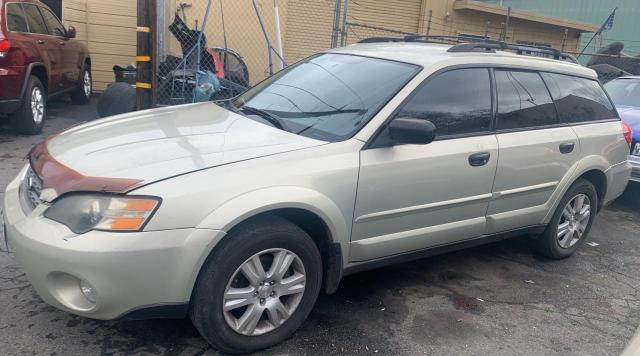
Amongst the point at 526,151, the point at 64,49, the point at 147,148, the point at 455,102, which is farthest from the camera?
the point at 64,49

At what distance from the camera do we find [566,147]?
4.32 m

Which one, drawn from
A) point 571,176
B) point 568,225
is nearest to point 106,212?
point 571,176

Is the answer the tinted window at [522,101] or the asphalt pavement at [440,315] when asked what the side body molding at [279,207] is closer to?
the asphalt pavement at [440,315]

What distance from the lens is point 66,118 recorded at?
886cm

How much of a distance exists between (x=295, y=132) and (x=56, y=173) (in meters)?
1.33

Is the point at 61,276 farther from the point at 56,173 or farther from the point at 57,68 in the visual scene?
the point at 57,68

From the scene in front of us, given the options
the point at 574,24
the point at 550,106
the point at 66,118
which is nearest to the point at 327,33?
the point at 66,118

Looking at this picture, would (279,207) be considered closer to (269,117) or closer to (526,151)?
(269,117)

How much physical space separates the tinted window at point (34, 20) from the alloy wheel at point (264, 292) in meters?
6.25

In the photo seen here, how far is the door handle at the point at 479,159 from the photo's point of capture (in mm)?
3676

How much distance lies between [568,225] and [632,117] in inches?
123

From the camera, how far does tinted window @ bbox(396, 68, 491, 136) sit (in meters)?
3.56

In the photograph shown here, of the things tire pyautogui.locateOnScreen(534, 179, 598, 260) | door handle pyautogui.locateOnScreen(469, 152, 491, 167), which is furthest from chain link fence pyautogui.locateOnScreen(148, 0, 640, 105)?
door handle pyautogui.locateOnScreen(469, 152, 491, 167)

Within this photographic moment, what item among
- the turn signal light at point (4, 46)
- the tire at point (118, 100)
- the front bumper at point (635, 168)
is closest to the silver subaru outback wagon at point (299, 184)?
the front bumper at point (635, 168)
